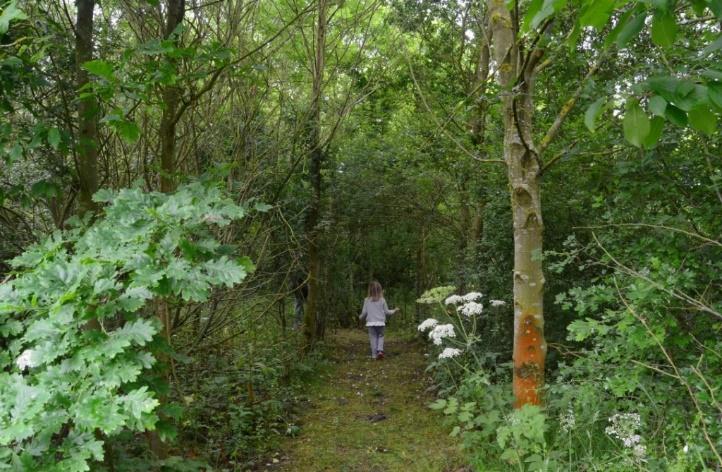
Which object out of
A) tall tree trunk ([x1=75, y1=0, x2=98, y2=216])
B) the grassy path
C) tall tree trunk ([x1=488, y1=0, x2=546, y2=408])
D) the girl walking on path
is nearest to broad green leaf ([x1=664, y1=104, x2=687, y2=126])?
tall tree trunk ([x1=488, y1=0, x2=546, y2=408])

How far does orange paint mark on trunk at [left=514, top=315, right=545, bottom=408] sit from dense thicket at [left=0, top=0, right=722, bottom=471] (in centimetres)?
2

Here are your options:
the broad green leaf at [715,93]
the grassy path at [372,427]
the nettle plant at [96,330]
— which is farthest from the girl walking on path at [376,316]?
the broad green leaf at [715,93]

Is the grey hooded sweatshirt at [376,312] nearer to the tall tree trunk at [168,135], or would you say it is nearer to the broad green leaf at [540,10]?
the tall tree trunk at [168,135]

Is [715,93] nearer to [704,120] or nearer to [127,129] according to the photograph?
[704,120]

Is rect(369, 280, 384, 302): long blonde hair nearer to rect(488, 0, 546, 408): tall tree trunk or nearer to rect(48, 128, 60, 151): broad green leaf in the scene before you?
rect(488, 0, 546, 408): tall tree trunk

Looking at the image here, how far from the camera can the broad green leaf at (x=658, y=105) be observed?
1283mm

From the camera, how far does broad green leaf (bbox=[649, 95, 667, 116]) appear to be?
1.28m

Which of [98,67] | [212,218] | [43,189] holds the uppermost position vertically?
[98,67]

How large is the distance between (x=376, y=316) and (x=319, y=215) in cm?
241

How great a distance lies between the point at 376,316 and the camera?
33.9ft

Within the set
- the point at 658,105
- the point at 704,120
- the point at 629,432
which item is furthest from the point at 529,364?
the point at 658,105

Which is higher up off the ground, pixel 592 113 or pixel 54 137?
pixel 54 137

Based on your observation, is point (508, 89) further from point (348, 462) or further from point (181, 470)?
point (348, 462)

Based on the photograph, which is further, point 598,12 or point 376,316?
point 376,316
